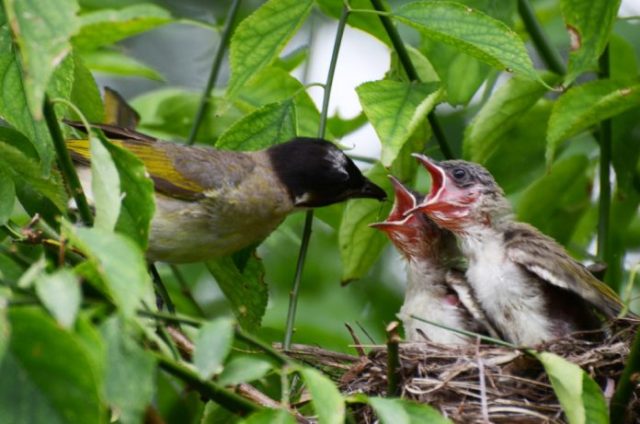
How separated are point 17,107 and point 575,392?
4.43ft

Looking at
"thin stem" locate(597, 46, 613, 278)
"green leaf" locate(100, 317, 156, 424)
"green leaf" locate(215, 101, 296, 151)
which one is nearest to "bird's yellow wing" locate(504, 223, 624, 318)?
"thin stem" locate(597, 46, 613, 278)

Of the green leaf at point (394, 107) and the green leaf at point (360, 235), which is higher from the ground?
the green leaf at point (394, 107)

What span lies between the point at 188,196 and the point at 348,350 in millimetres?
1259

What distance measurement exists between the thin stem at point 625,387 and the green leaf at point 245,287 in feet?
3.93

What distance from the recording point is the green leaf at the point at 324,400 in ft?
6.48

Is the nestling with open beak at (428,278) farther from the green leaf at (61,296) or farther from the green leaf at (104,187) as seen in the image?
the green leaf at (61,296)

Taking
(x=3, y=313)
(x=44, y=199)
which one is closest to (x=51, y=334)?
(x=3, y=313)

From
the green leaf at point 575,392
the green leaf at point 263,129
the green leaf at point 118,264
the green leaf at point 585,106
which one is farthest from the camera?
the green leaf at point 263,129

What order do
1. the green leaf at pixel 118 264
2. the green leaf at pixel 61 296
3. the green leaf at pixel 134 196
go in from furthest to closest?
the green leaf at pixel 134 196 < the green leaf at pixel 118 264 < the green leaf at pixel 61 296

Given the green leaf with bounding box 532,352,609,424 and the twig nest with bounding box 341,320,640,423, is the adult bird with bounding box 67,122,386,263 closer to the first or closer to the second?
the twig nest with bounding box 341,320,640,423

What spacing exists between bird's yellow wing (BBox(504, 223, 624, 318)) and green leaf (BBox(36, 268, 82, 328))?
7.42 feet

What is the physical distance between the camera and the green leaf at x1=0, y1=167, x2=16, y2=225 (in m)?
2.73

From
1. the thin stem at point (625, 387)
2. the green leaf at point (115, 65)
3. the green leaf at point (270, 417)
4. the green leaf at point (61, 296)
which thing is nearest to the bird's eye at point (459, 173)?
the green leaf at point (115, 65)

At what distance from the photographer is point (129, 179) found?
2.25 m
